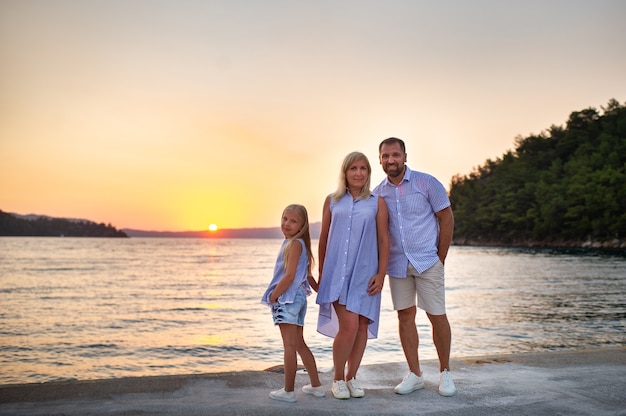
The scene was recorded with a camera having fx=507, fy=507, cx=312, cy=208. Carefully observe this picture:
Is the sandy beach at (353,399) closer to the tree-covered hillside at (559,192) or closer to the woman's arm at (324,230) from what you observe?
the woman's arm at (324,230)

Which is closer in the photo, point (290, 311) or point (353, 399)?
point (353, 399)

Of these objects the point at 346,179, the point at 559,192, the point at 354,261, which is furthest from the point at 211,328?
the point at 559,192

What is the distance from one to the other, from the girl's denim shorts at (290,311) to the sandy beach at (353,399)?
594mm

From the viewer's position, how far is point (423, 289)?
172 inches

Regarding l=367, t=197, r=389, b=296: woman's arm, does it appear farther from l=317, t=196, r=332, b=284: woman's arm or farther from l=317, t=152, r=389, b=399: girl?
l=317, t=196, r=332, b=284: woman's arm

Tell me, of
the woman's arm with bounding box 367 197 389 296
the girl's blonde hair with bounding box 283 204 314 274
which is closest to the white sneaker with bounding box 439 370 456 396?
the woman's arm with bounding box 367 197 389 296

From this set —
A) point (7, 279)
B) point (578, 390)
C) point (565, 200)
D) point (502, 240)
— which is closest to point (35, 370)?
point (578, 390)

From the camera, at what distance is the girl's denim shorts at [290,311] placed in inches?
159

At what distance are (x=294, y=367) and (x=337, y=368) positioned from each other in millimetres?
345

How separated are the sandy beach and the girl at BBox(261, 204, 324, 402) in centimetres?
26

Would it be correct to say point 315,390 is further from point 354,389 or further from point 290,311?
point 290,311

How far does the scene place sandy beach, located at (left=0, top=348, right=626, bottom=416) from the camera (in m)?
3.58

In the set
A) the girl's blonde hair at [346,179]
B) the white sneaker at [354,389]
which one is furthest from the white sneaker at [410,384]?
the girl's blonde hair at [346,179]

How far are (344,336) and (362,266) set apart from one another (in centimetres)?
58
